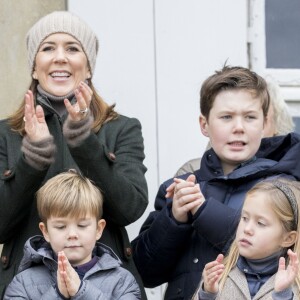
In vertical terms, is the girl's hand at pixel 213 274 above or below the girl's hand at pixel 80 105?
below

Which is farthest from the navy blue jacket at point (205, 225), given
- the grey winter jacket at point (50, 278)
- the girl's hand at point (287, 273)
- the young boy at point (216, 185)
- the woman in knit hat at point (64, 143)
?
the girl's hand at point (287, 273)

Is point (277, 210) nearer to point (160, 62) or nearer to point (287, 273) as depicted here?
point (287, 273)

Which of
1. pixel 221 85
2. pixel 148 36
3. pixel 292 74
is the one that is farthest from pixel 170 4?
pixel 221 85

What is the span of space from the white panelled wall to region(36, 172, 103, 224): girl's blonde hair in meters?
1.38

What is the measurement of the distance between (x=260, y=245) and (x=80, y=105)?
32.3 inches

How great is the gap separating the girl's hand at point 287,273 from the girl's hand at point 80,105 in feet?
3.03

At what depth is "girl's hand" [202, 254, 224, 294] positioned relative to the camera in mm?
4871

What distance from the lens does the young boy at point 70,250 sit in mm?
5137

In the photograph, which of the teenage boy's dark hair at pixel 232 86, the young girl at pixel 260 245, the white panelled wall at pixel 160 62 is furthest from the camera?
the white panelled wall at pixel 160 62

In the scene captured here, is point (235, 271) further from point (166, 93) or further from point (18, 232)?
point (166, 93)

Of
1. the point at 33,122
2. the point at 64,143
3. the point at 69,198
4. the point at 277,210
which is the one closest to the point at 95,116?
the point at 64,143

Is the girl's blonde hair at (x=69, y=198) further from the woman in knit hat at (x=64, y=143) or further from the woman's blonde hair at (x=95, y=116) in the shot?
the woman's blonde hair at (x=95, y=116)

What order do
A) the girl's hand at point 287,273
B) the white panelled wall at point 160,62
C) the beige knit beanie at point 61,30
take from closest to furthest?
the girl's hand at point 287,273 < the beige knit beanie at point 61,30 < the white panelled wall at point 160,62

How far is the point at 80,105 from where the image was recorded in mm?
5184
